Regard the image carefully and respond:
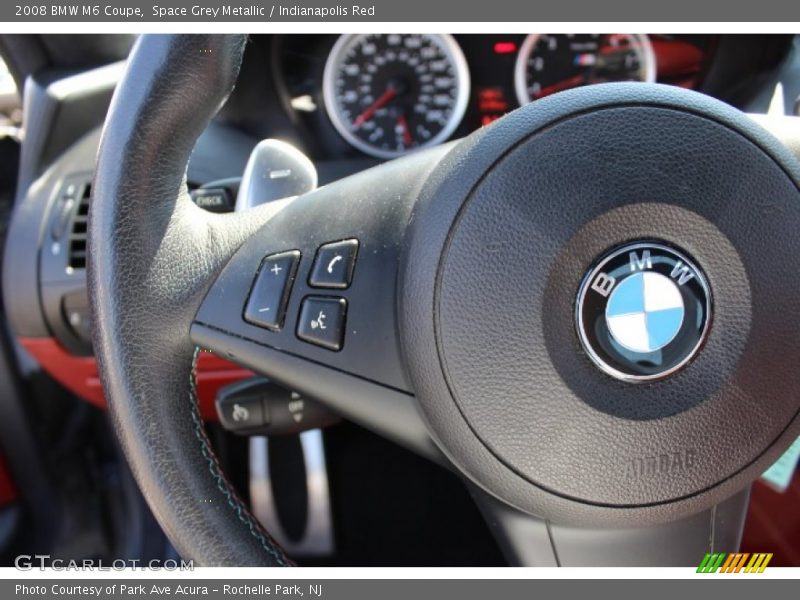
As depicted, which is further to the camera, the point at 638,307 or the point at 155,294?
the point at 155,294

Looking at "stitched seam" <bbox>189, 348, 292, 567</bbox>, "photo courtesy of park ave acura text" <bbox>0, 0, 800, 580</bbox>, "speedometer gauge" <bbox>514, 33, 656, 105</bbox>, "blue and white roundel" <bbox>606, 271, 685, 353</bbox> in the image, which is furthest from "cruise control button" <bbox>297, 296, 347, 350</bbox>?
"speedometer gauge" <bbox>514, 33, 656, 105</bbox>

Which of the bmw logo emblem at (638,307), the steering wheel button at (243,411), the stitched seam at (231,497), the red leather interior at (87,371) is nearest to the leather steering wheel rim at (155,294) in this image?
the stitched seam at (231,497)

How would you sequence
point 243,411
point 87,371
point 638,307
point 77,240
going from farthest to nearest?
point 87,371 < point 77,240 < point 243,411 < point 638,307

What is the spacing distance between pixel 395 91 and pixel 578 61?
37cm

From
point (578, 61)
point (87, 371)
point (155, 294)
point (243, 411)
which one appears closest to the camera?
point (155, 294)

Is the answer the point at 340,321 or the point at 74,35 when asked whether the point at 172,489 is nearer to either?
the point at 340,321

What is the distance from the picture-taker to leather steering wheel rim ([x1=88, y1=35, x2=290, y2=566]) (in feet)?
2.45

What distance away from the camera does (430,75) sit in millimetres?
1625

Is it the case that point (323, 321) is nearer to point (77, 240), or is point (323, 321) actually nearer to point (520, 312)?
point (520, 312)

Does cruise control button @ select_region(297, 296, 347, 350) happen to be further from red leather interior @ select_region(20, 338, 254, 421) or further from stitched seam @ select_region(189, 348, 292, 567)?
red leather interior @ select_region(20, 338, 254, 421)

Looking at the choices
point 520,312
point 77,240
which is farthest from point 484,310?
point 77,240

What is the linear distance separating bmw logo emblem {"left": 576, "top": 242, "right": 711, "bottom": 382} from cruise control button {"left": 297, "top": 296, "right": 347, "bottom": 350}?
0.71 feet

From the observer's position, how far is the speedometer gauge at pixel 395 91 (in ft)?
5.23

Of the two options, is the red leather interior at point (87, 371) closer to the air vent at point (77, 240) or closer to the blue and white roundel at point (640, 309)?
the air vent at point (77, 240)
